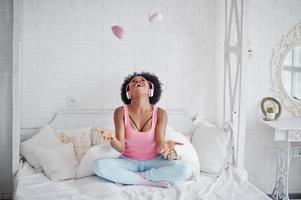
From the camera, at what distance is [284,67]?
4062 mm

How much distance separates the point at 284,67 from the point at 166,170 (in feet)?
5.31

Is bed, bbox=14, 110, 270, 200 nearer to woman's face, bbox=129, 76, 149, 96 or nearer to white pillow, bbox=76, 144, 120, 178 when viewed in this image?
white pillow, bbox=76, 144, 120, 178

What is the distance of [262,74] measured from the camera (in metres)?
4.05

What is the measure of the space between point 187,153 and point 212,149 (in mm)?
284

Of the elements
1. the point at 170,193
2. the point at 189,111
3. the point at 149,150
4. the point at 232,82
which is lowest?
the point at 170,193

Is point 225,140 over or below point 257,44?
below

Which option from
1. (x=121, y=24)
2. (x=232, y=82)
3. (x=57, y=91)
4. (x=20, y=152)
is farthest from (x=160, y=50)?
(x=20, y=152)

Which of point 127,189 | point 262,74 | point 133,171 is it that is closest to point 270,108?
point 262,74

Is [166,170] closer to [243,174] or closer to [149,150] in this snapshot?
[149,150]

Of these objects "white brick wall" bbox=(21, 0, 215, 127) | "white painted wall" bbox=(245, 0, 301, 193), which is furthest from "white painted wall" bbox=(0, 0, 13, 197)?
"white painted wall" bbox=(245, 0, 301, 193)

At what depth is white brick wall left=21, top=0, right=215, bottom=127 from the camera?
3.73 meters

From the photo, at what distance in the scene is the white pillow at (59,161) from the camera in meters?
3.25

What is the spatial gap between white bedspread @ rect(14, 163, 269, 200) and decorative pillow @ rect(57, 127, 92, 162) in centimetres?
39

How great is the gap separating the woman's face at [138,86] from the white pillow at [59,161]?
66cm
